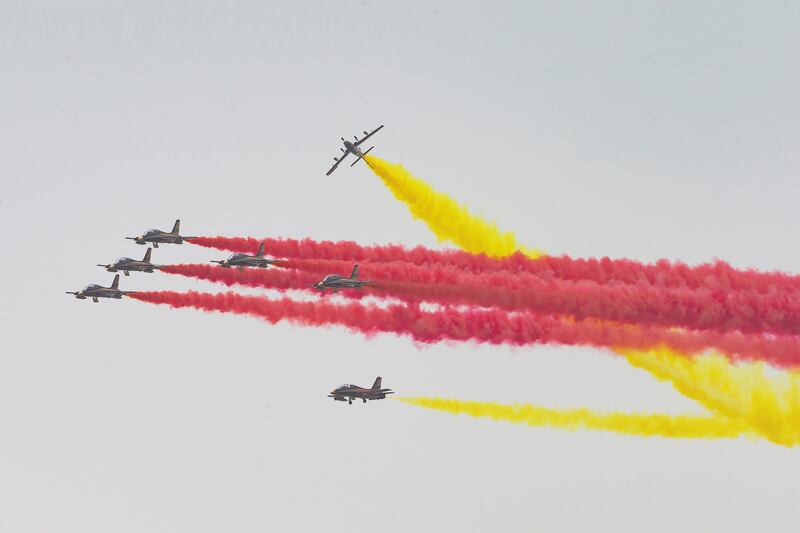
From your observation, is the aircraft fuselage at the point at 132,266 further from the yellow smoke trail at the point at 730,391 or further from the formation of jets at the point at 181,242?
the yellow smoke trail at the point at 730,391

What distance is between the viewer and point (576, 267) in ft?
245

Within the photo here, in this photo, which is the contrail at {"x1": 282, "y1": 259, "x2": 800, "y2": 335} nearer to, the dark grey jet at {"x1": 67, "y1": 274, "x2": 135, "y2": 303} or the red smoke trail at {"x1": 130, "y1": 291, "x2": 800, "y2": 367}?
the red smoke trail at {"x1": 130, "y1": 291, "x2": 800, "y2": 367}

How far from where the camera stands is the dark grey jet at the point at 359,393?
88.6 metres

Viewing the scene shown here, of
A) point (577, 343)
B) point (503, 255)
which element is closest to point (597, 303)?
point (577, 343)

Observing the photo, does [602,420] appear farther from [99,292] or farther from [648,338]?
[99,292]

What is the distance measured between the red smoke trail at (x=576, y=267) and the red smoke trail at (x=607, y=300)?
81 cm

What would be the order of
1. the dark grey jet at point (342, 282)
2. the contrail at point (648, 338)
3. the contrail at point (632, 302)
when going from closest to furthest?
the contrail at point (632, 302) < the contrail at point (648, 338) < the dark grey jet at point (342, 282)

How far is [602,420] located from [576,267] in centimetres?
939

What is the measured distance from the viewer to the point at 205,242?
83938 mm

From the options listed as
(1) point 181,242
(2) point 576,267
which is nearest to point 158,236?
(1) point 181,242

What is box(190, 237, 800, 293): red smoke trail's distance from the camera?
7181cm

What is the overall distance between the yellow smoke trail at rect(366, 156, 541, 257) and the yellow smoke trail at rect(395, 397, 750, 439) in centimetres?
889

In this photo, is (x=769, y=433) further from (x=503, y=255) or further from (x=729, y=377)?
(x=503, y=255)

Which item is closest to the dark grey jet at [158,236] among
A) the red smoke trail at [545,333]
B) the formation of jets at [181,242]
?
the formation of jets at [181,242]
